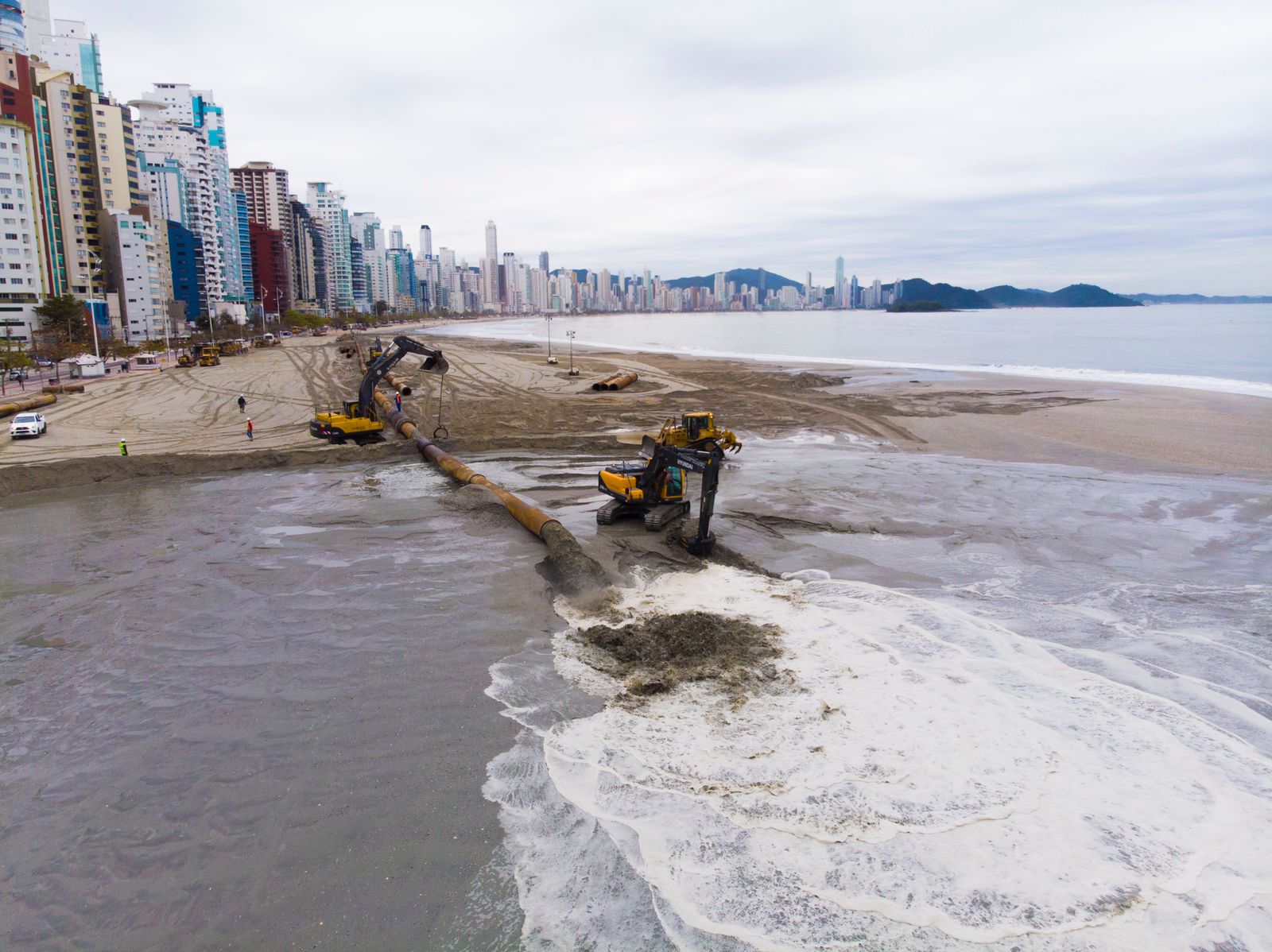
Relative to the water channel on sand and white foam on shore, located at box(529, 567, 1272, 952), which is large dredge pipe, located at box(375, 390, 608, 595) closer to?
the water channel on sand

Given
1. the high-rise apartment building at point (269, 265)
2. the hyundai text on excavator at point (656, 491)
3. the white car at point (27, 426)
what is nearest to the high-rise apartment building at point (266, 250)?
the high-rise apartment building at point (269, 265)

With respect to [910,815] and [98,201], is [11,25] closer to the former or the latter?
[98,201]

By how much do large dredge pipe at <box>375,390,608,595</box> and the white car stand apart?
1696cm

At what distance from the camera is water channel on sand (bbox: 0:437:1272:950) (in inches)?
296

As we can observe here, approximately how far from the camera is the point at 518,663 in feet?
40.9

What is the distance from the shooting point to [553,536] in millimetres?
17891

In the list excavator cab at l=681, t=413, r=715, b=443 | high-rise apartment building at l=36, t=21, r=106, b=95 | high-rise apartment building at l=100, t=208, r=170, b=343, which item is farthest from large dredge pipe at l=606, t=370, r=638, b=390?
high-rise apartment building at l=36, t=21, r=106, b=95

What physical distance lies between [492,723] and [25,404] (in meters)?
40.3

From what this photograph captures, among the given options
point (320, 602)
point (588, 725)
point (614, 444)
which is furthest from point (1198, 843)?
point (614, 444)

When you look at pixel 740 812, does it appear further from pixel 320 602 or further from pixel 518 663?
pixel 320 602

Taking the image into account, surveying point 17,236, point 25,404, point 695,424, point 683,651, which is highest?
point 17,236

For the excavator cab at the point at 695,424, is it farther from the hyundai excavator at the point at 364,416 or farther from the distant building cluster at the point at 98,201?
the distant building cluster at the point at 98,201

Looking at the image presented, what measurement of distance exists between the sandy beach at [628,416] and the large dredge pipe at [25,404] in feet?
2.76

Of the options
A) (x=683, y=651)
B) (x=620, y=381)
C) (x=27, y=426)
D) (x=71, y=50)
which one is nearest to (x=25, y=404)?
(x=27, y=426)
